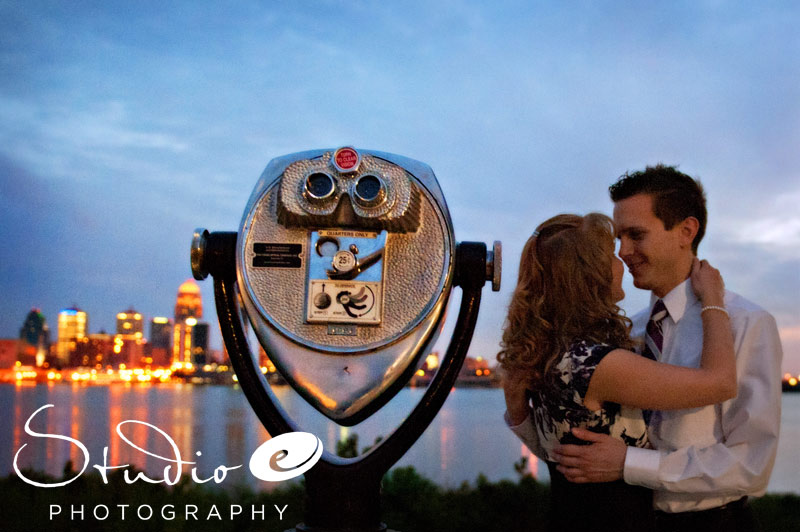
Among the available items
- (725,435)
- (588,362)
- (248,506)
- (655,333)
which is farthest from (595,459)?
(248,506)

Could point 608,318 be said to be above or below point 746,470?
above

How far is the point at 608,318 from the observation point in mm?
1717

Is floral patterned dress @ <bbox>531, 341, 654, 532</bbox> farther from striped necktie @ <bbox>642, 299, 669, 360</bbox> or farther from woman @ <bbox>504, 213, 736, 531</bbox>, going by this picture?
striped necktie @ <bbox>642, 299, 669, 360</bbox>

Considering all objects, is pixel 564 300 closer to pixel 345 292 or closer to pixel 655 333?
pixel 655 333

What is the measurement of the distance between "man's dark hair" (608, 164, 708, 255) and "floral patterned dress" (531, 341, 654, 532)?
489 mm

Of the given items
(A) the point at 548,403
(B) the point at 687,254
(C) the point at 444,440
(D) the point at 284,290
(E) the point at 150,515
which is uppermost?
(B) the point at 687,254

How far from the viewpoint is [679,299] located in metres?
1.88

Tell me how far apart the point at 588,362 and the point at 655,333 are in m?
0.41

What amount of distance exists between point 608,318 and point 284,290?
0.73 metres

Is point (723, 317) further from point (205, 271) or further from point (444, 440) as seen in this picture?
point (444, 440)

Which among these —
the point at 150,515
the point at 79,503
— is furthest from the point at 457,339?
the point at 79,503

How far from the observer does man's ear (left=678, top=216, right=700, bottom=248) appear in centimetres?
193

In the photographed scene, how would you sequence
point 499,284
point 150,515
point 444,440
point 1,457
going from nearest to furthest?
point 499,284
point 150,515
point 1,457
point 444,440

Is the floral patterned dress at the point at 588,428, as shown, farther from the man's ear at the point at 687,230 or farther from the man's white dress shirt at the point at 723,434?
the man's ear at the point at 687,230
